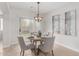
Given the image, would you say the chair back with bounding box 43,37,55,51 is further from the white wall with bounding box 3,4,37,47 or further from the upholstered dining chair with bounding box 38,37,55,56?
the white wall with bounding box 3,4,37,47

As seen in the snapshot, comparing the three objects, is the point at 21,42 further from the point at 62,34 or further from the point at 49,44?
the point at 62,34

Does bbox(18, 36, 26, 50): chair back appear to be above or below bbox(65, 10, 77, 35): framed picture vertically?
below

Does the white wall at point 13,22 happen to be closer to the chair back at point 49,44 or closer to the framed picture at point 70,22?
the chair back at point 49,44

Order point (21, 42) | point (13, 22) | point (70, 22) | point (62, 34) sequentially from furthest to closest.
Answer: point (70, 22), point (62, 34), point (13, 22), point (21, 42)

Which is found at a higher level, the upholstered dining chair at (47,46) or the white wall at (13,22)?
the white wall at (13,22)

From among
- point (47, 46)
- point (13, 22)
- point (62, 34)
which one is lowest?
point (47, 46)

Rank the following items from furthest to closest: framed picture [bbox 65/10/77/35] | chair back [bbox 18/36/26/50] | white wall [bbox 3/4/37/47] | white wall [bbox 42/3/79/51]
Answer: framed picture [bbox 65/10/77/35], white wall [bbox 42/3/79/51], white wall [bbox 3/4/37/47], chair back [bbox 18/36/26/50]

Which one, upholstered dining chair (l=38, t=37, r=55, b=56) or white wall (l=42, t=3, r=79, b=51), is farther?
white wall (l=42, t=3, r=79, b=51)

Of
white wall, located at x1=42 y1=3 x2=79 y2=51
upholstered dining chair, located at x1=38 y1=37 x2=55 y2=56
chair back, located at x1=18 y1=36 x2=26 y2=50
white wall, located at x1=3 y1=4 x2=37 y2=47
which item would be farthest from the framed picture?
chair back, located at x1=18 y1=36 x2=26 y2=50

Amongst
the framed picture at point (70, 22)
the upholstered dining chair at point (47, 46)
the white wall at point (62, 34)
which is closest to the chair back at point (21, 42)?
the upholstered dining chair at point (47, 46)

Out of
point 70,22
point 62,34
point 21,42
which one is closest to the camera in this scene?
point 21,42

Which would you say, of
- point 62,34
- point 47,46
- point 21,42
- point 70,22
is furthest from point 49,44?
point 70,22

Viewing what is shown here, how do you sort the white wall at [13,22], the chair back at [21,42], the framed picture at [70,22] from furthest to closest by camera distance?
the framed picture at [70,22]
the white wall at [13,22]
the chair back at [21,42]

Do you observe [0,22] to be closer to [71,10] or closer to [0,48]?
[0,48]
